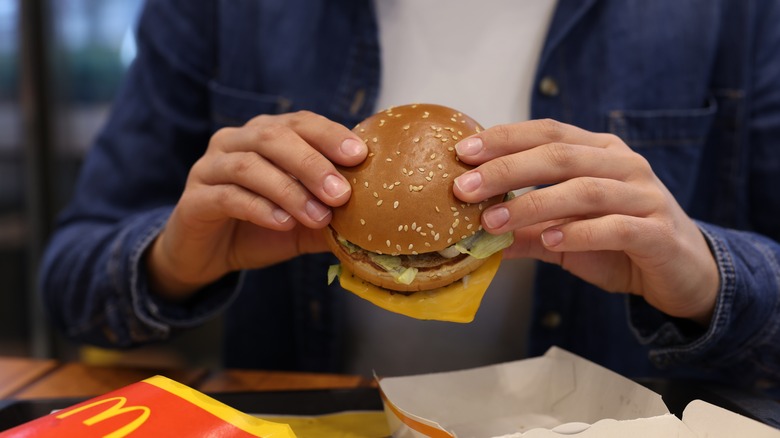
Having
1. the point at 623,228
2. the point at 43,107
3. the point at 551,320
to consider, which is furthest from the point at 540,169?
the point at 43,107

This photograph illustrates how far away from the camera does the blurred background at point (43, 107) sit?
136 inches

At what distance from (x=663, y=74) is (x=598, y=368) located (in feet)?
2.46

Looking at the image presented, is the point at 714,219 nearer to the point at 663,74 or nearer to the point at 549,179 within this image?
the point at 663,74

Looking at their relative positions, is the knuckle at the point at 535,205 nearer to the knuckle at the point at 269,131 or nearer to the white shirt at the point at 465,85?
the knuckle at the point at 269,131

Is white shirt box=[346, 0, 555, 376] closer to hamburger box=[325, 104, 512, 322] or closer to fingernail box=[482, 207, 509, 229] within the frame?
hamburger box=[325, 104, 512, 322]

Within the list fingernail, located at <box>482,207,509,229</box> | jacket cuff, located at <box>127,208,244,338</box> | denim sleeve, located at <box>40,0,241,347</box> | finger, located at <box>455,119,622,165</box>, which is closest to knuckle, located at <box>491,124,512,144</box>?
finger, located at <box>455,119,622,165</box>

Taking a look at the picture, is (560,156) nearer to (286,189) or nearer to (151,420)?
(286,189)

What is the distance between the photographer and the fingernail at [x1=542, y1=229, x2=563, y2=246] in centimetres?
107

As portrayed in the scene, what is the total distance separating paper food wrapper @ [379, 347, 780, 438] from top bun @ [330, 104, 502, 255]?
0.26m

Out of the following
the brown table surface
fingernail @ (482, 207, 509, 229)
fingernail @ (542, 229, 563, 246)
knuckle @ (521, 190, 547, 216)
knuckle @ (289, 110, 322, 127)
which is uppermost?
knuckle @ (289, 110, 322, 127)

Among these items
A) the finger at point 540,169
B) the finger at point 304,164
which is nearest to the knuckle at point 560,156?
the finger at point 540,169

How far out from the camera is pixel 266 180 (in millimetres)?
1115

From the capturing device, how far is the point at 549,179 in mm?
1061

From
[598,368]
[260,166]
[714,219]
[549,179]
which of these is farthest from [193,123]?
[714,219]
